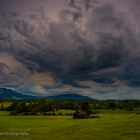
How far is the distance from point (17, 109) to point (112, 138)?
5738 inches

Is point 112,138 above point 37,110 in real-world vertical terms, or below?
below

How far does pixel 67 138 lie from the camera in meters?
61.0

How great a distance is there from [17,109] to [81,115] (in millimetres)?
69630

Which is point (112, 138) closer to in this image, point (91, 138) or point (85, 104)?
point (91, 138)

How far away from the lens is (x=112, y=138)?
58438mm

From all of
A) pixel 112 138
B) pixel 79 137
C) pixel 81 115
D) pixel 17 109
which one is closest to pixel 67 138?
pixel 79 137

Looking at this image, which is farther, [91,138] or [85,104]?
[85,104]

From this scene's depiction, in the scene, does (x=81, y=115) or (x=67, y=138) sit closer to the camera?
(x=67, y=138)

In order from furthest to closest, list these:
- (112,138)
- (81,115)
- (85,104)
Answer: (85,104) → (81,115) → (112,138)

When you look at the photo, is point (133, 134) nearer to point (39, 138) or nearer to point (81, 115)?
point (39, 138)

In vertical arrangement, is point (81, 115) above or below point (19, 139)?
above

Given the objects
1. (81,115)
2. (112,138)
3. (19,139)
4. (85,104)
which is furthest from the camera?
(85,104)

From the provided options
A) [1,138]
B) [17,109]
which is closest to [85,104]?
[17,109]

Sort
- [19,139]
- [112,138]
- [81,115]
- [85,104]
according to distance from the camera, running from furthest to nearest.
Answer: [85,104] < [81,115] < [19,139] < [112,138]
